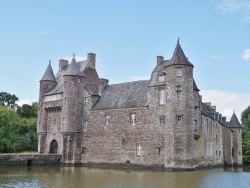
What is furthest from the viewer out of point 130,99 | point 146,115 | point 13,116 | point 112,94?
point 13,116

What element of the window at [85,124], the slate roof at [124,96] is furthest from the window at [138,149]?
the window at [85,124]

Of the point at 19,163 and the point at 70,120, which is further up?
the point at 70,120

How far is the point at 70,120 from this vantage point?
39.8 m

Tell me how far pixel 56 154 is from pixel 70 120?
4.09 meters

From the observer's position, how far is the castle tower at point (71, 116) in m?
39.7

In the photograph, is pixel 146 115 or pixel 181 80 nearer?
pixel 181 80

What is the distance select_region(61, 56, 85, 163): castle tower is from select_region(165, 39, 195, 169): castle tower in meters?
11.1

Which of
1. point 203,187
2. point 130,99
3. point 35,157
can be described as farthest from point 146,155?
point 203,187

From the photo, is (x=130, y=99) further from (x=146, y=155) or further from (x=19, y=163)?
(x=19, y=163)

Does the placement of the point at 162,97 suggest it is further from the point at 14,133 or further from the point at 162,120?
the point at 14,133

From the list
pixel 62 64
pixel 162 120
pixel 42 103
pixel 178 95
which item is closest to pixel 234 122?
pixel 162 120

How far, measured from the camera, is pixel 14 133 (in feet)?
153

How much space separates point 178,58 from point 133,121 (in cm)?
782

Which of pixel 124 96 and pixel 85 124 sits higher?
pixel 124 96
